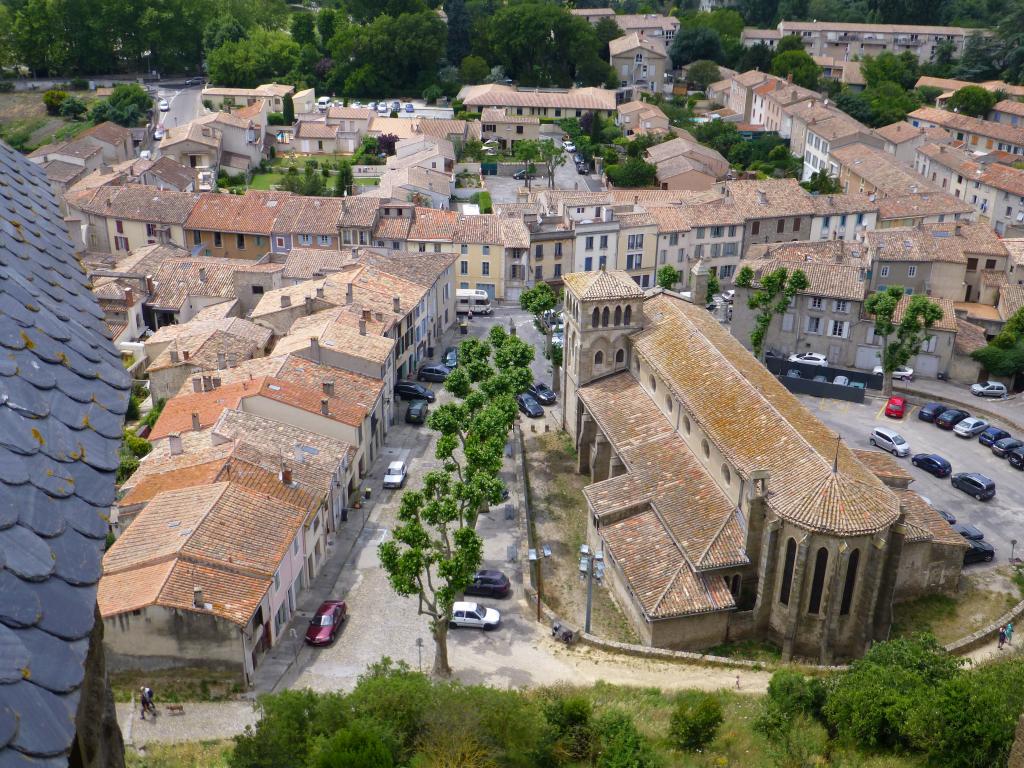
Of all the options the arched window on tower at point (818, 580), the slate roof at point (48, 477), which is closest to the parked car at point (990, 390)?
the arched window on tower at point (818, 580)

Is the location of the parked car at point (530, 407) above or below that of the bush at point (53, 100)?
below

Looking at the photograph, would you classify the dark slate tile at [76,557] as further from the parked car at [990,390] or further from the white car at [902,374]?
the parked car at [990,390]

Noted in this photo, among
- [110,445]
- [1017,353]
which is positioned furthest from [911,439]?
[110,445]

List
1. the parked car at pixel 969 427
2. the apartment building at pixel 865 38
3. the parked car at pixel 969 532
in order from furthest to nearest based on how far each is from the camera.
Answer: the apartment building at pixel 865 38 → the parked car at pixel 969 427 → the parked car at pixel 969 532

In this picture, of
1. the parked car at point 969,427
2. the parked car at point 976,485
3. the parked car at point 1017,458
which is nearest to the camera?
the parked car at point 976,485

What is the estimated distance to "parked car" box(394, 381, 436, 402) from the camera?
6931 cm

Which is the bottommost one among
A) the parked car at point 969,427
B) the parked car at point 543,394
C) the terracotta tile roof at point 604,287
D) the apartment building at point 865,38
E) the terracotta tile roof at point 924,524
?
the parked car at point 543,394

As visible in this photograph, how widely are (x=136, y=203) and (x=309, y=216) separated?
16.0 m

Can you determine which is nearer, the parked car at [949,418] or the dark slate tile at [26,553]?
the dark slate tile at [26,553]

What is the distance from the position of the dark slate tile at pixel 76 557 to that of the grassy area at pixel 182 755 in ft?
96.4

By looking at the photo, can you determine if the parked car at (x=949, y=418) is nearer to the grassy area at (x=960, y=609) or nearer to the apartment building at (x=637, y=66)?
the grassy area at (x=960, y=609)

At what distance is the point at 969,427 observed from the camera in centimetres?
6694

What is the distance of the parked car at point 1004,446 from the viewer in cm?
6400

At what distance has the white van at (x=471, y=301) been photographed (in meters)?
86.6
